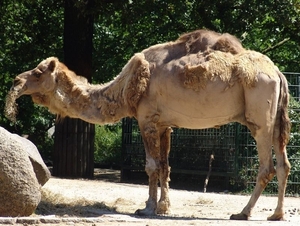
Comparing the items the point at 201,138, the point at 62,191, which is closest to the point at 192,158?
the point at 201,138

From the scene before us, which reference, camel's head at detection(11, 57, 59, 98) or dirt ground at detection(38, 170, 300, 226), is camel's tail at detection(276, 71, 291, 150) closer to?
dirt ground at detection(38, 170, 300, 226)

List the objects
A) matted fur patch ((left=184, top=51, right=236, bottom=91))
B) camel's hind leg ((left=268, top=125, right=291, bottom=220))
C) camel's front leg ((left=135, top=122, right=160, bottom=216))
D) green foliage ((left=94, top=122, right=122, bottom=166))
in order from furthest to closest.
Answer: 1. green foliage ((left=94, top=122, right=122, bottom=166))
2. camel's front leg ((left=135, top=122, right=160, bottom=216))
3. matted fur patch ((left=184, top=51, right=236, bottom=91))
4. camel's hind leg ((left=268, top=125, right=291, bottom=220))

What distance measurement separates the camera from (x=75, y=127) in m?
17.4

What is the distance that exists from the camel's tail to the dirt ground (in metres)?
1.10

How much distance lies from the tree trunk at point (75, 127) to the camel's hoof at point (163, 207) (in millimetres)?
6522

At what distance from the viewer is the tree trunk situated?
17172mm

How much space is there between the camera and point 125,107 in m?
10.9

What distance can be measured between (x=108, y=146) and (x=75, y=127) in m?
6.58

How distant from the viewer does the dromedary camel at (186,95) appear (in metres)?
10.5

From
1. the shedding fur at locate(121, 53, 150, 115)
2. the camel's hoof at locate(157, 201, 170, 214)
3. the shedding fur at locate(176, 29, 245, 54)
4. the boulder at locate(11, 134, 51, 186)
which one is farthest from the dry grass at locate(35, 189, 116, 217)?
the shedding fur at locate(176, 29, 245, 54)

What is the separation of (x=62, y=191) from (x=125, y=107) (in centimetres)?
291

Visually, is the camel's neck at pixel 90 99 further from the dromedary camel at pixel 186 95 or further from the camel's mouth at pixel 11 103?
the camel's mouth at pixel 11 103

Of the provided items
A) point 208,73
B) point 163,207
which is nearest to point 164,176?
point 163,207

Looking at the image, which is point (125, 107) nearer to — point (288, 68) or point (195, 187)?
point (195, 187)
